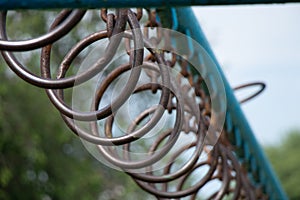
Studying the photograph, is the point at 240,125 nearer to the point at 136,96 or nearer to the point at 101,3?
the point at 136,96

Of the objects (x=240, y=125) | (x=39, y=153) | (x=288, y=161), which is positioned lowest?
(x=39, y=153)

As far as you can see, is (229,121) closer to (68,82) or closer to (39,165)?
(68,82)

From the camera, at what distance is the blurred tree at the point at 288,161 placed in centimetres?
690

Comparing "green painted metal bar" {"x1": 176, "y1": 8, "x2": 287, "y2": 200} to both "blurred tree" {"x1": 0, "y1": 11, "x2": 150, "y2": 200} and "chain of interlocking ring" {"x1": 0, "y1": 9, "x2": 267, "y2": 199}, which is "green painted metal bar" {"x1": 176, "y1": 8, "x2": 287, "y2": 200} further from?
"blurred tree" {"x1": 0, "y1": 11, "x2": 150, "y2": 200}

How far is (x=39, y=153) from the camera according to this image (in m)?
3.77

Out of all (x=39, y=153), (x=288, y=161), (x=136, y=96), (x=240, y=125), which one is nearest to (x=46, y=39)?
(x=136, y=96)

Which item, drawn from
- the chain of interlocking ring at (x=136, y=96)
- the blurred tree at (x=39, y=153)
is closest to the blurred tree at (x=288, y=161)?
the blurred tree at (x=39, y=153)

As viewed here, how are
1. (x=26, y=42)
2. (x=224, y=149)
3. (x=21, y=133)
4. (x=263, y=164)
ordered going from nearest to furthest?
1. (x=26, y=42)
2. (x=224, y=149)
3. (x=263, y=164)
4. (x=21, y=133)

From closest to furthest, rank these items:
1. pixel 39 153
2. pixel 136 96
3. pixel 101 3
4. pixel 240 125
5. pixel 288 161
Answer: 1. pixel 101 3
2. pixel 136 96
3. pixel 240 125
4. pixel 39 153
5. pixel 288 161

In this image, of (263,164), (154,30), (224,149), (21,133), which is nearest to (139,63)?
(154,30)

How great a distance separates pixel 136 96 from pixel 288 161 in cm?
634

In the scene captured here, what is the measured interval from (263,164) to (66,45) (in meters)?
2.46

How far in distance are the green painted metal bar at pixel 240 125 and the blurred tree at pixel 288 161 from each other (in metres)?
5.24

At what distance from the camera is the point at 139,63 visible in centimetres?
67
